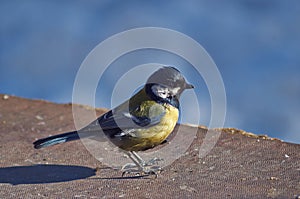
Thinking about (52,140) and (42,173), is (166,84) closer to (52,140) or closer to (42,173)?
(52,140)

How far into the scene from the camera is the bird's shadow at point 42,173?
4504 mm

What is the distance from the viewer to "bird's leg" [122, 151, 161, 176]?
14.9ft

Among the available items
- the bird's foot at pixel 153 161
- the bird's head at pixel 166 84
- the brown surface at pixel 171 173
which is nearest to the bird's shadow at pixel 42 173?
the brown surface at pixel 171 173

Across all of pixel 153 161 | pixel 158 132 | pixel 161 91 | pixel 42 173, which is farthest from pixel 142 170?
pixel 42 173

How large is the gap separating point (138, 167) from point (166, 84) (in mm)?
601

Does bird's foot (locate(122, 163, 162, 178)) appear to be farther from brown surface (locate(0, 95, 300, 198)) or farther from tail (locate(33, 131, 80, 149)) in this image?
tail (locate(33, 131, 80, 149))

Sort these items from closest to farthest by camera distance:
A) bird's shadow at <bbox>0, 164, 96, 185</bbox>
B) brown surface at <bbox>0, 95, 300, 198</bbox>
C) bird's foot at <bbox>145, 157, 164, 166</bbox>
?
brown surface at <bbox>0, 95, 300, 198</bbox> → bird's shadow at <bbox>0, 164, 96, 185</bbox> → bird's foot at <bbox>145, 157, 164, 166</bbox>

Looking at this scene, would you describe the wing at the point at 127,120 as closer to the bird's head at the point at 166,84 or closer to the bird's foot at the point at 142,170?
the bird's head at the point at 166,84

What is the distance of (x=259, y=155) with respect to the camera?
467 cm

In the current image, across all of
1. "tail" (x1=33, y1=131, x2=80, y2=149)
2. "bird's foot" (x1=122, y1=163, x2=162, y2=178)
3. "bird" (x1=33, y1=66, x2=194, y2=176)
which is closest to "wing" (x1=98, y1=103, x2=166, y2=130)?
"bird" (x1=33, y1=66, x2=194, y2=176)

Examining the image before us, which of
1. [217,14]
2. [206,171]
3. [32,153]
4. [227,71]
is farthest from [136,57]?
[206,171]

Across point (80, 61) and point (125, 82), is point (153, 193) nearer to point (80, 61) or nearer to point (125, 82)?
point (125, 82)

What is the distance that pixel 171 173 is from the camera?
4457 mm

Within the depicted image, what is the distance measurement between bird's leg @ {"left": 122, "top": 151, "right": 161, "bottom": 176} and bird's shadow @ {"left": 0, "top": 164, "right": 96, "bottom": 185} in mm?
231
